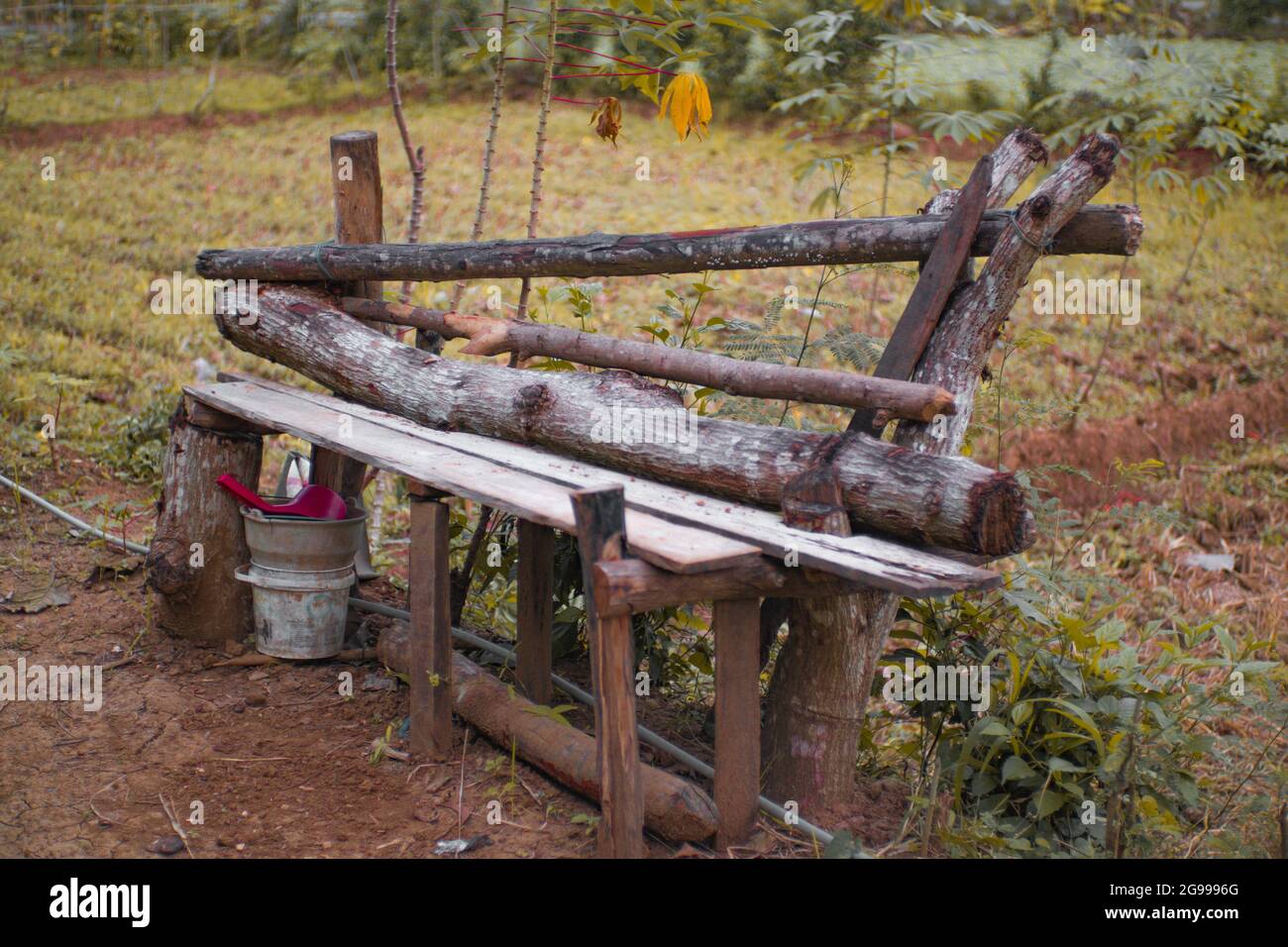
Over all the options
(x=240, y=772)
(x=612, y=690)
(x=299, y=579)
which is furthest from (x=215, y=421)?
(x=612, y=690)

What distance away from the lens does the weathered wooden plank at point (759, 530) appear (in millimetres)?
2361

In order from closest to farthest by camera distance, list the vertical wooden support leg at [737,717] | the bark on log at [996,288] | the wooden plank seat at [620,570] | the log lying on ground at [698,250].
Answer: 1. the wooden plank seat at [620,570]
2. the vertical wooden support leg at [737,717]
3. the bark on log at [996,288]
4. the log lying on ground at [698,250]

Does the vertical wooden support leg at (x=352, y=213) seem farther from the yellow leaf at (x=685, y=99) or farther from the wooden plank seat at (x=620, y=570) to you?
the yellow leaf at (x=685, y=99)

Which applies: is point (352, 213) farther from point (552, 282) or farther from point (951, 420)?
point (552, 282)

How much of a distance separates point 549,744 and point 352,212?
2448 millimetres

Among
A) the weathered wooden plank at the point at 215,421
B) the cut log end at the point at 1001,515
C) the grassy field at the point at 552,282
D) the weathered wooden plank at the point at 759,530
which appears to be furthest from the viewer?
the grassy field at the point at 552,282

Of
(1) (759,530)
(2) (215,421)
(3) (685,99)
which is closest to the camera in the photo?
(1) (759,530)

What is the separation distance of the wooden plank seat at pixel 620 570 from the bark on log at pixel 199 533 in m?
0.58

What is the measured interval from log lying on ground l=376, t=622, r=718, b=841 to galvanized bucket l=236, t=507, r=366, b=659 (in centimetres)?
24

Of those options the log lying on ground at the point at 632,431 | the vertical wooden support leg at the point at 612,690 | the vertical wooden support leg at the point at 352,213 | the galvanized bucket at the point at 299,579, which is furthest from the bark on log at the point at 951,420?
the vertical wooden support leg at the point at 352,213

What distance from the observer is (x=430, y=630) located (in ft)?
11.2

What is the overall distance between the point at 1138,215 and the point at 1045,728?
4.72 feet

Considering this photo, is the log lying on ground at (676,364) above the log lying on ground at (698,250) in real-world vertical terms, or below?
below
